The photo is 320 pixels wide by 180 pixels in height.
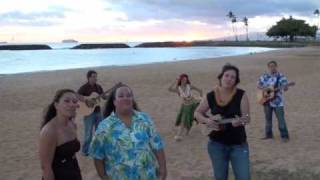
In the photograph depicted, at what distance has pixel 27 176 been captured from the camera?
8273mm

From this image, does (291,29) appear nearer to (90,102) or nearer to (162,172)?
(90,102)

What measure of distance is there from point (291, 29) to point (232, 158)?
147 metres

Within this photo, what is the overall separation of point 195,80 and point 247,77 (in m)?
3.10

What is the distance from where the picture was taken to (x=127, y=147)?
3799 mm

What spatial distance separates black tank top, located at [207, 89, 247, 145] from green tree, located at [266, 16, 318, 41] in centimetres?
14532

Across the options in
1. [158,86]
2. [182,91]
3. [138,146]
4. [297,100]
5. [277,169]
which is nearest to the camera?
[138,146]

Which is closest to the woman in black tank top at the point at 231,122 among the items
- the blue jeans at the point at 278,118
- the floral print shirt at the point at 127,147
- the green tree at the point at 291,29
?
the floral print shirt at the point at 127,147

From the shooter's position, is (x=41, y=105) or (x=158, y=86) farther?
(x=158, y=86)

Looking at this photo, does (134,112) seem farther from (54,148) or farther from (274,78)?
(274,78)

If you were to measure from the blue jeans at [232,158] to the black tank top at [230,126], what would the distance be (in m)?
0.06

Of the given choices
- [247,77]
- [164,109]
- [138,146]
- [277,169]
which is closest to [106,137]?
[138,146]

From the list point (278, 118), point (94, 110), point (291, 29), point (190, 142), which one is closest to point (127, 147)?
point (94, 110)

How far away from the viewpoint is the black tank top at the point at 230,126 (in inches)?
198

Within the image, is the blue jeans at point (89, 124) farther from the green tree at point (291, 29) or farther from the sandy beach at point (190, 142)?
the green tree at point (291, 29)
